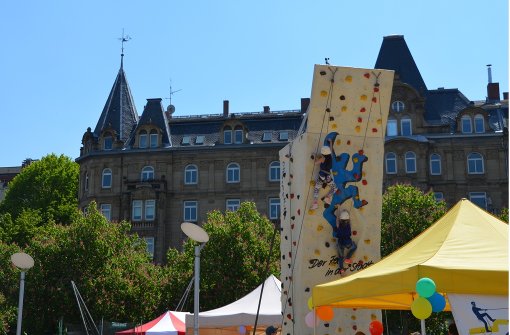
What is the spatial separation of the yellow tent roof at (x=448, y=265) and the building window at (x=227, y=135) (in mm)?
42054

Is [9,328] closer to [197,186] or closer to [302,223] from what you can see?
[197,186]

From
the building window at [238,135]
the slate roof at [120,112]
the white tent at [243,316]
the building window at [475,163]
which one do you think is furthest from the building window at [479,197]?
the white tent at [243,316]

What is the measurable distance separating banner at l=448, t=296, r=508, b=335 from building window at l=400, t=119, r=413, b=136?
134 feet

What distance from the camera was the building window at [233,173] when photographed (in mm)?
52688

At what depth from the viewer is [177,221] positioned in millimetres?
52344

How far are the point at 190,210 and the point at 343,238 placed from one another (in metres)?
38.2

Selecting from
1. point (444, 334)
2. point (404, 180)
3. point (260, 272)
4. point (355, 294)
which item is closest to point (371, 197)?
point (355, 294)

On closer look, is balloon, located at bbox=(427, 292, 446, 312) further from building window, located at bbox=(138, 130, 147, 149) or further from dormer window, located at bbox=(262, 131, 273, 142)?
building window, located at bbox=(138, 130, 147, 149)

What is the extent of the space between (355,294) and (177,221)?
4190 cm

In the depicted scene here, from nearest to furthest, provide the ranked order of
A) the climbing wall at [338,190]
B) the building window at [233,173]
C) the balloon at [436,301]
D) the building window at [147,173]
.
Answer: the balloon at [436,301] → the climbing wall at [338,190] → the building window at [233,173] → the building window at [147,173]

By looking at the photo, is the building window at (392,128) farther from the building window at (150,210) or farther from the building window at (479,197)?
the building window at (150,210)

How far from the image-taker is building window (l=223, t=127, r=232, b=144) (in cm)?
5381

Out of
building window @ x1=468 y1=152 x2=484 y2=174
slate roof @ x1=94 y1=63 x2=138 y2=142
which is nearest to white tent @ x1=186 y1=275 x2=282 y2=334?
building window @ x1=468 y1=152 x2=484 y2=174

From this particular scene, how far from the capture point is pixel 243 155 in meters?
52.8
